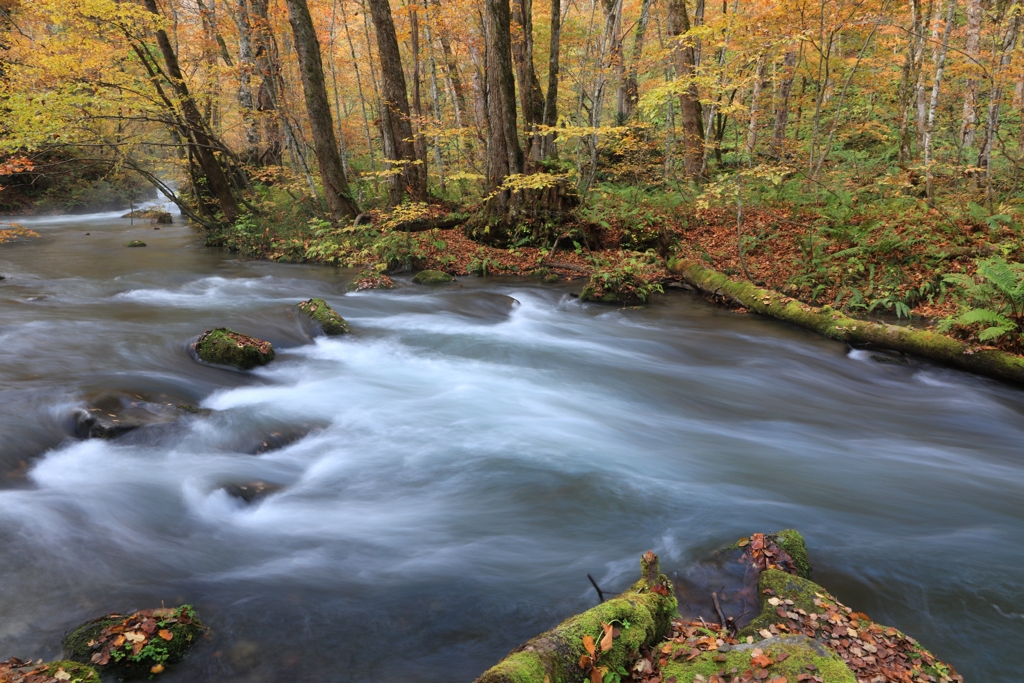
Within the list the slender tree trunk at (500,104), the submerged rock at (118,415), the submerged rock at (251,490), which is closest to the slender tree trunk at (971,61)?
the slender tree trunk at (500,104)

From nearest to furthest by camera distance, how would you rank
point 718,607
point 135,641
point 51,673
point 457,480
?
point 51,673 → point 135,641 → point 718,607 → point 457,480

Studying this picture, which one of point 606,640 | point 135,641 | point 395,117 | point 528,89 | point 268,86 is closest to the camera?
point 606,640

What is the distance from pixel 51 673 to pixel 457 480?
338cm

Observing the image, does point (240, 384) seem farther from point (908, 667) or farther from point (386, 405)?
point (908, 667)

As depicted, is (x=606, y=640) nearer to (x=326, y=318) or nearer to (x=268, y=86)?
(x=326, y=318)

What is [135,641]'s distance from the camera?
10.8 feet

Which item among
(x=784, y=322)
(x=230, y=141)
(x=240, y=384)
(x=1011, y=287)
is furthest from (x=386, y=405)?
(x=230, y=141)

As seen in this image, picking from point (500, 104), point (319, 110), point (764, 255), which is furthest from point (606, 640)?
point (319, 110)

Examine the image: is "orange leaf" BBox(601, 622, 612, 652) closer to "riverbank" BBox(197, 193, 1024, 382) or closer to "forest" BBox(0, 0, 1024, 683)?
"forest" BBox(0, 0, 1024, 683)

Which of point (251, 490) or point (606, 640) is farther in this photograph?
point (251, 490)

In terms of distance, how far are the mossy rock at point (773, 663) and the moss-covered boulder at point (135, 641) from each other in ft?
8.50

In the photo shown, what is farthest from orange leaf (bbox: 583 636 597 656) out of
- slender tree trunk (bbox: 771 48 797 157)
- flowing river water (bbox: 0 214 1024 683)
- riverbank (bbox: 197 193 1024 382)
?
slender tree trunk (bbox: 771 48 797 157)

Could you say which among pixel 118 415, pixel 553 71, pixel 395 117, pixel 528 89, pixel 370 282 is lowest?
pixel 370 282

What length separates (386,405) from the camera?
24.0ft
